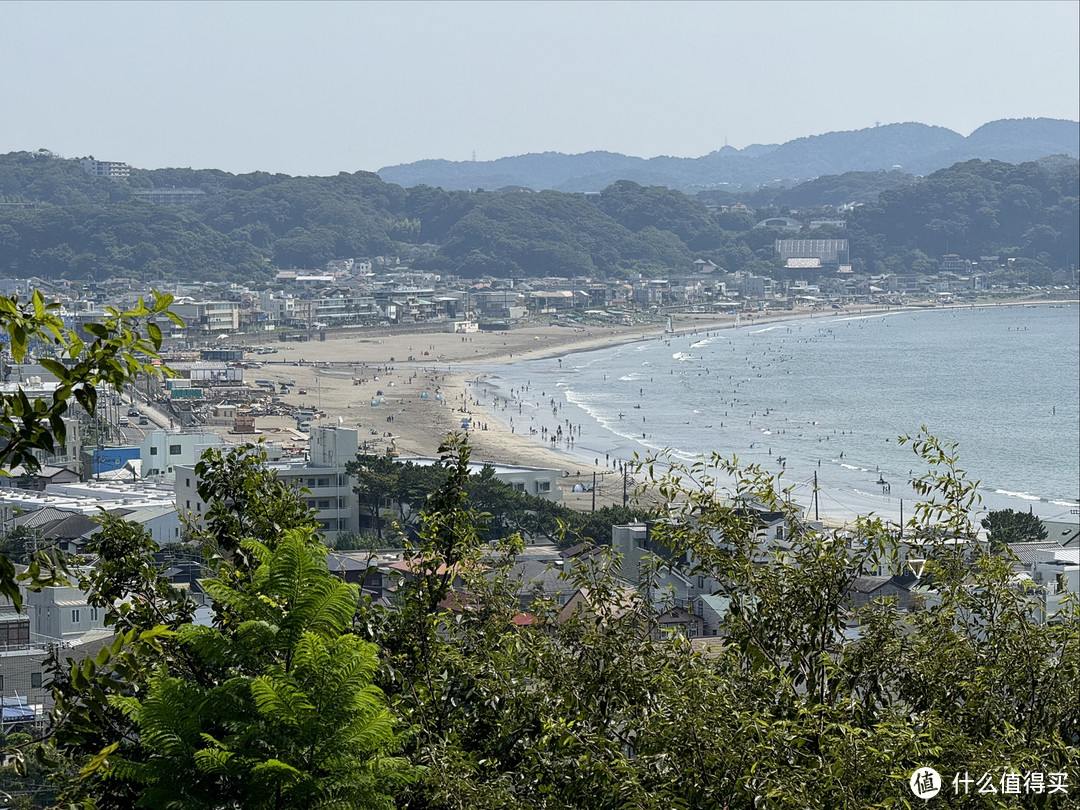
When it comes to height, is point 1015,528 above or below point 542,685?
below

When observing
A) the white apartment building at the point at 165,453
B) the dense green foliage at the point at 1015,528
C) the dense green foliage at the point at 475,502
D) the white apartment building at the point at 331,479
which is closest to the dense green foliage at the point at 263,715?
the dense green foliage at the point at 475,502

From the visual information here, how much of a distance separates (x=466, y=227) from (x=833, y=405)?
67.5 m

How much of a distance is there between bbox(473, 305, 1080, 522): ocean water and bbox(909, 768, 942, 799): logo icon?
12.8m

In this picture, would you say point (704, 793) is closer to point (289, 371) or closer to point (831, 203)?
point (289, 371)

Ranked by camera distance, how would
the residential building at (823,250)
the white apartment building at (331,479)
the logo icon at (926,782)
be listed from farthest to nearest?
the residential building at (823,250)
the white apartment building at (331,479)
the logo icon at (926,782)

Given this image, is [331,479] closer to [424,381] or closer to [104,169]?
[424,381]

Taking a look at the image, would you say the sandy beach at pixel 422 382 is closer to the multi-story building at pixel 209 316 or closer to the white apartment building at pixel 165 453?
the multi-story building at pixel 209 316

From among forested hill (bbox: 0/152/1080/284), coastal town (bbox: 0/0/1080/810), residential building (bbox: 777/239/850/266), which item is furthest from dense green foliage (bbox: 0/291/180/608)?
residential building (bbox: 777/239/850/266)

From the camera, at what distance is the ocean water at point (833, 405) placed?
93.7ft

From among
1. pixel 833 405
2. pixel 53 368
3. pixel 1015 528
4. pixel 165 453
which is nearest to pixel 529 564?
pixel 1015 528

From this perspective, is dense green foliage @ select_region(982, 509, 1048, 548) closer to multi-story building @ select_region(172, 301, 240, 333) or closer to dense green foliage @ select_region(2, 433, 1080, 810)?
dense green foliage @ select_region(2, 433, 1080, 810)

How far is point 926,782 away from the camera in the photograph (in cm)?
303

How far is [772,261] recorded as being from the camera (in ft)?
340

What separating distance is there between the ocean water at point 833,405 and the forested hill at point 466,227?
3495cm
